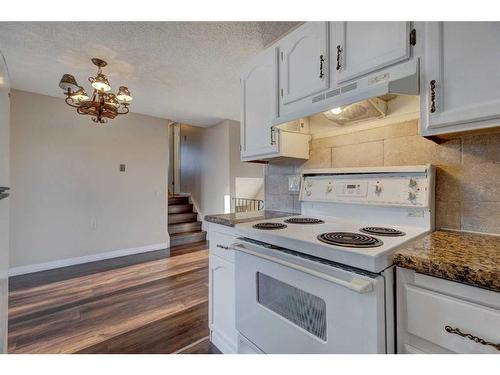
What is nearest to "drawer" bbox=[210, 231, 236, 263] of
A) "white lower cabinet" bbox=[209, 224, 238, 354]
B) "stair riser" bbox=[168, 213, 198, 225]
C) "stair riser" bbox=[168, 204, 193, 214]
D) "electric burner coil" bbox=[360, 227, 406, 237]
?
"white lower cabinet" bbox=[209, 224, 238, 354]

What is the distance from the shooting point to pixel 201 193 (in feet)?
17.1

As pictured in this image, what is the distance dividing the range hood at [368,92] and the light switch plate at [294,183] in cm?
53

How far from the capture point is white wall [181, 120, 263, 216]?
15.1 ft

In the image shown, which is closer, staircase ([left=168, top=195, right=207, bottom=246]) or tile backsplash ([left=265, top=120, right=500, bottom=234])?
tile backsplash ([left=265, top=120, right=500, bottom=234])

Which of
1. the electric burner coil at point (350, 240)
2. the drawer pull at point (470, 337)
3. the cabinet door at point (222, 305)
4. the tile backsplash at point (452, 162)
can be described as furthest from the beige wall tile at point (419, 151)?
the cabinet door at point (222, 305)

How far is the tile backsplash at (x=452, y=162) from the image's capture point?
1021mm

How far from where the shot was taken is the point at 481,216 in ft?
3.40

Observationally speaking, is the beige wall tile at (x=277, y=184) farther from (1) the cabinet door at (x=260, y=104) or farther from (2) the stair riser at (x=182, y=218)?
(2) the stair riser at (x=182, y=218)

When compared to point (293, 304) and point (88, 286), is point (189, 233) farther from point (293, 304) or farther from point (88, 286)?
point (293, 304)

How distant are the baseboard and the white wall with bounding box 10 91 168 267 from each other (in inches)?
1.6

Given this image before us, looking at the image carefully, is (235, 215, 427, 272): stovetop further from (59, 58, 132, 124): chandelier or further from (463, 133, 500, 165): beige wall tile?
(59, 58, 132, 124): chandelier

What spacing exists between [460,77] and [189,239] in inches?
176
